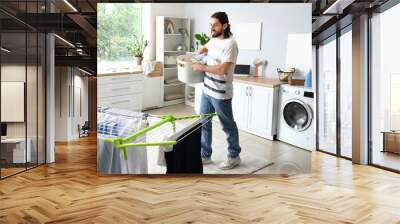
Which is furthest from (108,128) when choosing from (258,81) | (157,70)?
(258,81)

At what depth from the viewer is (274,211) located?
3959mm

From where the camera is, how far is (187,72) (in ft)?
18.4

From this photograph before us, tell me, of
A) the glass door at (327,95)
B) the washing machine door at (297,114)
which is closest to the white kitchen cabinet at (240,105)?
the washing machine door at (297,114)

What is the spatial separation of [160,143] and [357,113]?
3358 millimetres

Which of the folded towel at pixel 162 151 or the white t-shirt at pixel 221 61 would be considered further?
the white t-shirt at pixel 221 61

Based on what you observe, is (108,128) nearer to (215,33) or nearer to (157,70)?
(157,70)

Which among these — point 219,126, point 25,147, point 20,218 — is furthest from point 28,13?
point 20,218

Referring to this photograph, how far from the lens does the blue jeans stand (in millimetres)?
5504

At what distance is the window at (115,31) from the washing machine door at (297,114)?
6.84 feet

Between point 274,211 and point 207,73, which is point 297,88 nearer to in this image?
point 207,73

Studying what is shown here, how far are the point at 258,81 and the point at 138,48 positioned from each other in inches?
61.7

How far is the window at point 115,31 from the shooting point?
5.52 metres

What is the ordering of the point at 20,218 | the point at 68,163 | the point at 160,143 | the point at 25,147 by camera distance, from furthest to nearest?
the point at 68,163, the point at 25,147, the point at 160,143, the point at 20,218

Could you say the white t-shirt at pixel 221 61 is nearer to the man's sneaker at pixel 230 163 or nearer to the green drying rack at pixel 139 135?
the green drying rack at pixel 139 135
